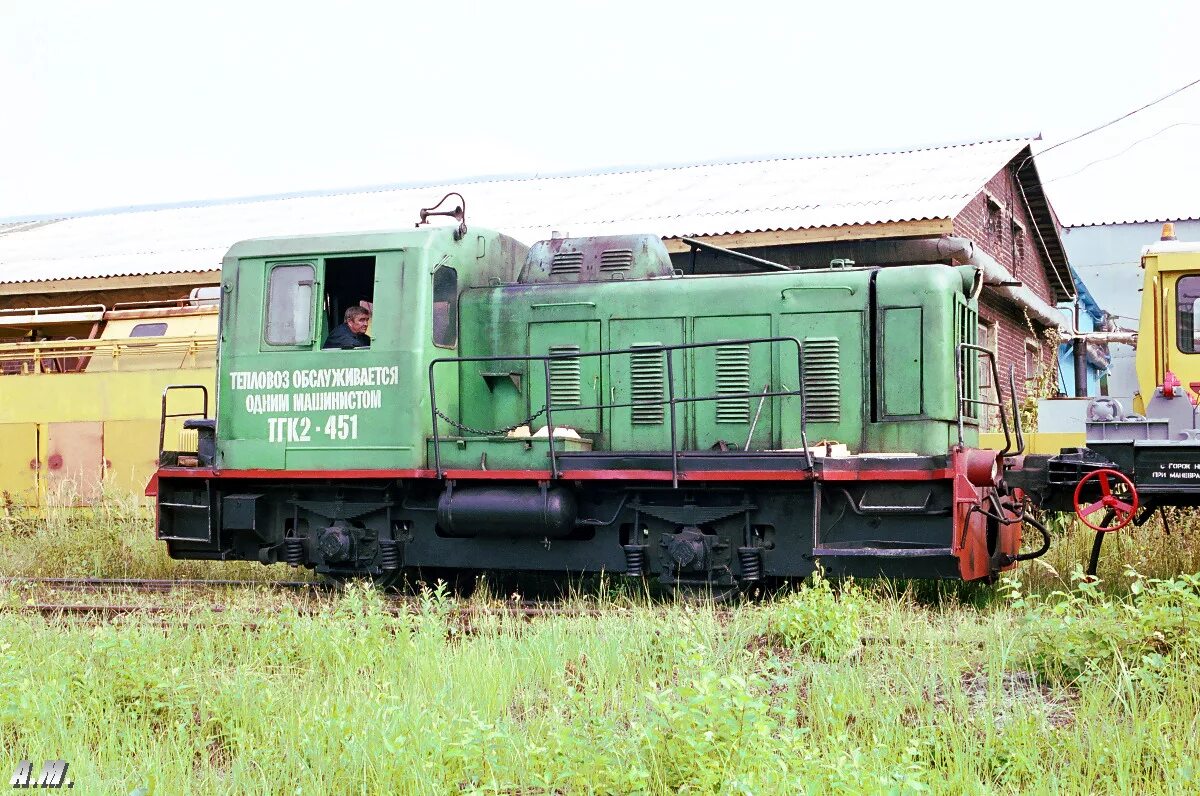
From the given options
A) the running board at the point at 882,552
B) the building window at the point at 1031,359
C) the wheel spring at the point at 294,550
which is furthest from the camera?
the building window at the point at 1031,359

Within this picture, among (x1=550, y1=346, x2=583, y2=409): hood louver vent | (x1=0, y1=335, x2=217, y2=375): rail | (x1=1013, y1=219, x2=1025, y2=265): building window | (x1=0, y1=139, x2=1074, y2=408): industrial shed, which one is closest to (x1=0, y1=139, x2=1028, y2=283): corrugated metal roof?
(x1=0, y1=139, x2=1074, y2=408): industrial shed

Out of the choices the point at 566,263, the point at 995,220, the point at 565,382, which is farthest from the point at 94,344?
the point at 995,220

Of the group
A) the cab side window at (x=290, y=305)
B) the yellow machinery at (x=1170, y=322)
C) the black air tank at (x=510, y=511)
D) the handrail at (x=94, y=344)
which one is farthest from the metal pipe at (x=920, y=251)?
the handrail at (x=94, y=344)

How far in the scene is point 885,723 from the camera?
16.3 ft

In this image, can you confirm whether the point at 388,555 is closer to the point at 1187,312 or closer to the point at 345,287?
the point at 345,287

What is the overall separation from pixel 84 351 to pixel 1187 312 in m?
12.4

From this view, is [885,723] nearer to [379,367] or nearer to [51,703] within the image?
[51,703]

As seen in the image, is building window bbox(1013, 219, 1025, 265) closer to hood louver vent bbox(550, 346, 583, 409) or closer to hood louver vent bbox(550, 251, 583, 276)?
hood louver vent bbox(550, 251, 583, 276)

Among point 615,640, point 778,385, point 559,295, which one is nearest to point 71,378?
point 559,295

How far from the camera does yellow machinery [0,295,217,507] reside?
14117 millimetres

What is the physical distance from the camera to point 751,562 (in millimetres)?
8555

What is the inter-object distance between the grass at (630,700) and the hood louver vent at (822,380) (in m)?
1.49

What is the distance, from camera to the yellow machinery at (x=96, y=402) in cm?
1412

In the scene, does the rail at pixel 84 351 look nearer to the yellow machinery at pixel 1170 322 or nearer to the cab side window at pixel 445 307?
the cab side window at pixel 445 307
